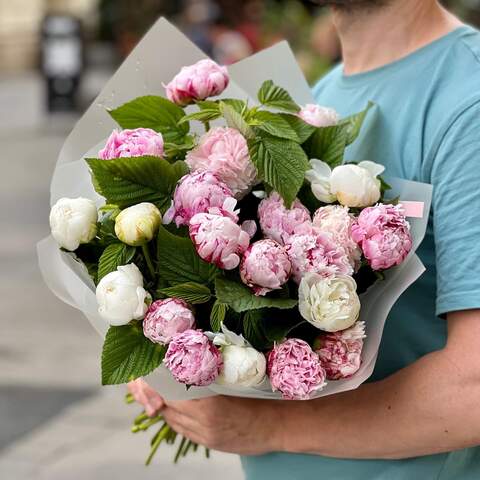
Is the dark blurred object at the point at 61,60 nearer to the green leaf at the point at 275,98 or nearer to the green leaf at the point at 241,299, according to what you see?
the green leaf at the point at 275,98

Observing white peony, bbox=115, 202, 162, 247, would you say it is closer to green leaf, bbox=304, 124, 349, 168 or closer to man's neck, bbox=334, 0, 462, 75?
green leaf, bbox=304, 124, 349, 168

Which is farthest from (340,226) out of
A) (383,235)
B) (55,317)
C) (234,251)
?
(55,317)

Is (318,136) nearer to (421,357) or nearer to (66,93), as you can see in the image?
(421,357)

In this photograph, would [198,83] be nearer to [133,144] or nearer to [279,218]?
[133,144]

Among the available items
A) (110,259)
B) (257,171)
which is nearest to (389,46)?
(257,171)

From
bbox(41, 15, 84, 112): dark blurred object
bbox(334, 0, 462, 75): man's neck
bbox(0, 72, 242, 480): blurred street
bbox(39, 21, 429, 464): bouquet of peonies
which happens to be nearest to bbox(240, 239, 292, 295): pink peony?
bbox(39, 21, 429, 464): bouquet of peonies

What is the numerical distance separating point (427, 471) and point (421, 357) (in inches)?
8.8

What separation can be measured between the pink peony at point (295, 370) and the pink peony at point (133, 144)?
399 millimetres

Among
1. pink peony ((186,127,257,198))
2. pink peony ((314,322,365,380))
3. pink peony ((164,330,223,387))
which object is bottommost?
pink peony ((314,322,365,380))

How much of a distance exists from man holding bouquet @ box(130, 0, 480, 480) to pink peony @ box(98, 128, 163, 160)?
1.44 feet

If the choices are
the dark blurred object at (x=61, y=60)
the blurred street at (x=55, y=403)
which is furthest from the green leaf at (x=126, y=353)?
the dark blurred object at (x=61, y=60)

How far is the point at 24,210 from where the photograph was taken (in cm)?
1109

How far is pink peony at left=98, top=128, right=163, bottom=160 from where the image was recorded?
1794 millimetres

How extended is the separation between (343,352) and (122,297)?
0.37 meters
